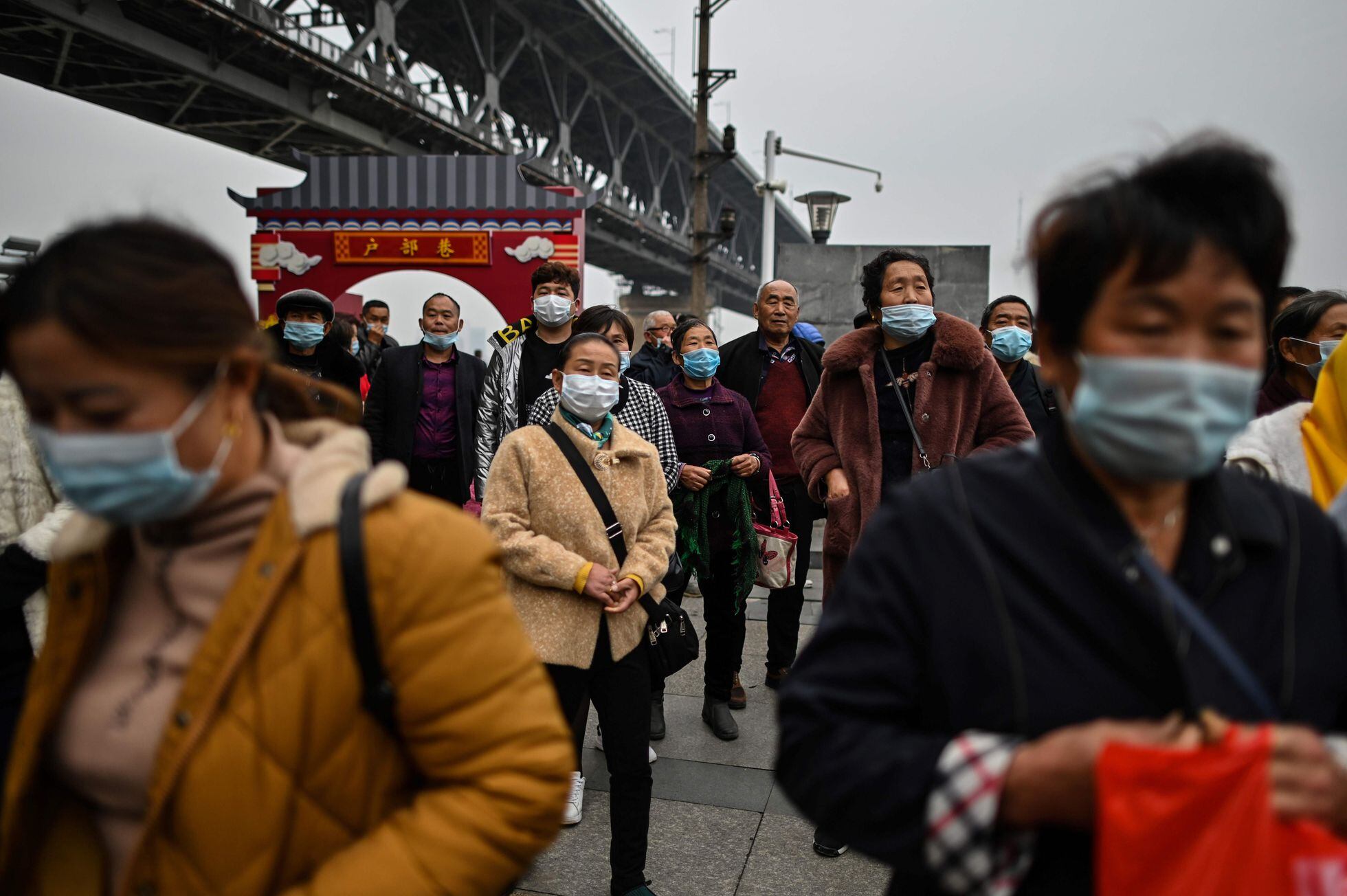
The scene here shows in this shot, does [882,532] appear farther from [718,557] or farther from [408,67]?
[408,67]

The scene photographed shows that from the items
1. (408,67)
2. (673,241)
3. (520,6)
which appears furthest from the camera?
(673,241)

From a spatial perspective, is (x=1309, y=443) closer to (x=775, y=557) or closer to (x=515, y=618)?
(x=515, y=618)

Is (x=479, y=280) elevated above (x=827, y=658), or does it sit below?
above

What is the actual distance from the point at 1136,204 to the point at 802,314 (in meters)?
10.4

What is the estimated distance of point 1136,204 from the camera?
1.04 metres

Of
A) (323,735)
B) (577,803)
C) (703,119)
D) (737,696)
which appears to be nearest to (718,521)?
(737,696)

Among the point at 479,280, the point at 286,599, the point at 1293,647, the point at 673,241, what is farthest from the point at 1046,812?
the point at 673,241

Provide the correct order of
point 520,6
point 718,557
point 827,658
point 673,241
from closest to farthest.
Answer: point 827,658 → point 718,557 → point 520,6 → point 673,241

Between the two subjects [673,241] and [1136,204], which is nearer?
[1136,204]

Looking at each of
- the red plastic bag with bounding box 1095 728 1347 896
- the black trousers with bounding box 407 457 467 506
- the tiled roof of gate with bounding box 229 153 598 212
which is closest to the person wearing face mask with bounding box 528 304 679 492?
the black trousers with bounding box 407 457 467 506

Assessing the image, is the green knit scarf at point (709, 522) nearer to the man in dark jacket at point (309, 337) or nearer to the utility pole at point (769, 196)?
the man in dark jacket at point (309, 337)

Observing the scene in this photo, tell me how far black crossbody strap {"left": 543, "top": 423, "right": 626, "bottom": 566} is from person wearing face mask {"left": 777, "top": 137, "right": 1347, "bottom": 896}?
1.78 meters

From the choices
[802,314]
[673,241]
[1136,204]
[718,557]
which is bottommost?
[718,557]

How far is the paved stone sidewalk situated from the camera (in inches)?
116
